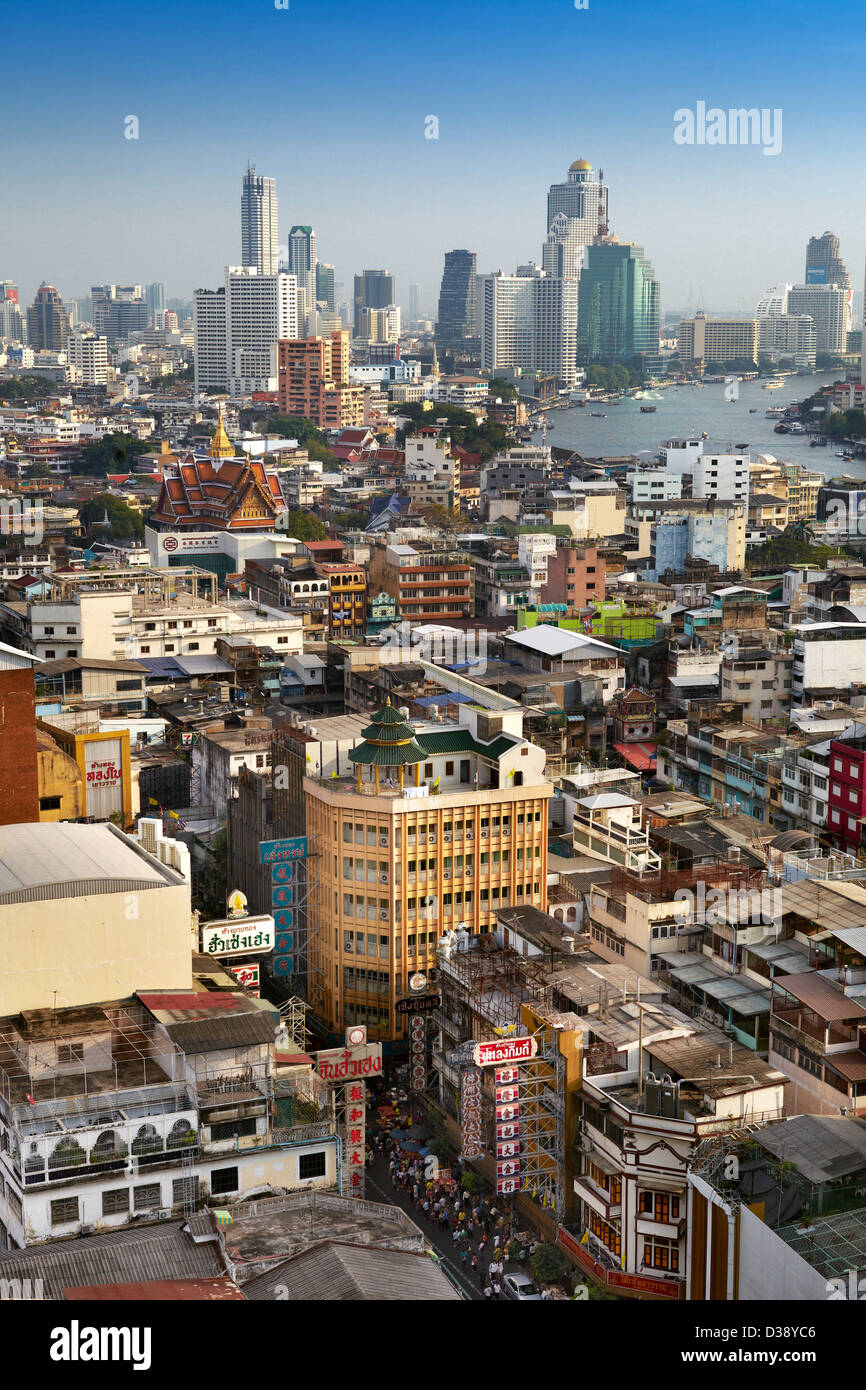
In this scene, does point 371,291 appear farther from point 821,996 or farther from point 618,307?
point 821,996

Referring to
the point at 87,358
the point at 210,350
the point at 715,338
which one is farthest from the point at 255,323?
the point at 715,338

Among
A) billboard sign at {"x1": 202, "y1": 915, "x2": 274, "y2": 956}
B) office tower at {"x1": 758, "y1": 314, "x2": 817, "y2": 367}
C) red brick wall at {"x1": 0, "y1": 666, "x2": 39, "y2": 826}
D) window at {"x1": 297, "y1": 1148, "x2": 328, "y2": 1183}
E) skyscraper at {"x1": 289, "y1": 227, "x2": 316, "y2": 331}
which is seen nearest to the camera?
window at {"x1": 297, "y1": 1148, "x2": 328, "y2": 1183}

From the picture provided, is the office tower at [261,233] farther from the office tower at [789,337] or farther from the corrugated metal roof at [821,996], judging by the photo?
the corrugated metal roof at [821,996]

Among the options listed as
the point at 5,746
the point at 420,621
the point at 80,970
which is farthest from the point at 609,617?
the point at 80,970

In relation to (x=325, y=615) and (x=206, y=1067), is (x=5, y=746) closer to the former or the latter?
(x=206, y=1067)

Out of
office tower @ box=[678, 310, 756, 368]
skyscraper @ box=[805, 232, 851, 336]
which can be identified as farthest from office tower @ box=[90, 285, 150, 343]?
skyscraper @ box=[805, 232, 851, 336]

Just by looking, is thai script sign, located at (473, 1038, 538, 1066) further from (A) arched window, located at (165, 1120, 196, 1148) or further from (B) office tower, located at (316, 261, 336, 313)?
(B) office tower, located at (316, 261, 336, 313)

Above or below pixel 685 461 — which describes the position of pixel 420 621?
below
